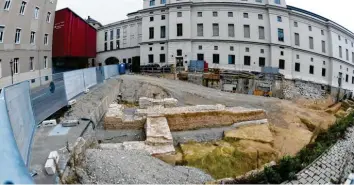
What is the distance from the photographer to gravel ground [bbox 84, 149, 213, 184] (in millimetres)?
5798

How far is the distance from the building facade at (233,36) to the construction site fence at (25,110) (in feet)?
74.6

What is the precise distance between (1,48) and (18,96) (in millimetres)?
17376

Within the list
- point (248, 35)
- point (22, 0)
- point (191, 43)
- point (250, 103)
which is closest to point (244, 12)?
point (248, 35)

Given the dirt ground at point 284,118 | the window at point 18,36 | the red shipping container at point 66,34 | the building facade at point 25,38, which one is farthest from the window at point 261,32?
the window at point 18,36

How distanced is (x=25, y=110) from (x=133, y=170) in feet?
10.8

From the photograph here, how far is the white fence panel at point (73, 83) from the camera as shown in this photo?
11.0 metres

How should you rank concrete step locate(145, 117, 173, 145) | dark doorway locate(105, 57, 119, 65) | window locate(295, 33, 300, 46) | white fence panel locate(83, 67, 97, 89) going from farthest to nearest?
dark doorway locate(105, 57, 119, 65) < window locate(295, 33, 300, 46) < white fence panel locate(83, 67, 97, 89) < concrete step locate(145, 117, 173, 145)

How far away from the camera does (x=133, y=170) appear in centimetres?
Result: 629

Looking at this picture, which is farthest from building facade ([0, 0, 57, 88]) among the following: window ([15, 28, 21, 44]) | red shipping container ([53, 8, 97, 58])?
red shipping container ([53, 8, 97, 58])

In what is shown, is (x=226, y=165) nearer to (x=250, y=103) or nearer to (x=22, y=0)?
(x=250, y=103)

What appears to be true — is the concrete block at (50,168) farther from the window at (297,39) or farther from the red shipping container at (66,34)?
the window at (297,39)

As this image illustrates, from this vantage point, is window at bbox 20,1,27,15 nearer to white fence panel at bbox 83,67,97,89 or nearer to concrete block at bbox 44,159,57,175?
white fence panel at bbox 83,67,97,89

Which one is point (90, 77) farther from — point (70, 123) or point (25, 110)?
point (25, 110)

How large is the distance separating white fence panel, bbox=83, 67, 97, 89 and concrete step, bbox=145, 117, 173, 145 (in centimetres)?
557
